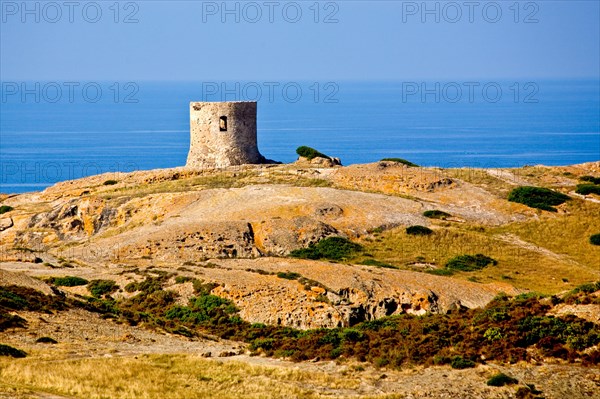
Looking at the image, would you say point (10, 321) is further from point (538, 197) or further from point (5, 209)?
point (538, 197)

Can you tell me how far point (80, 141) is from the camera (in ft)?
595

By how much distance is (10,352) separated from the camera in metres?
30.7

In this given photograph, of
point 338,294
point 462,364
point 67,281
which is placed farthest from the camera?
point 67,281

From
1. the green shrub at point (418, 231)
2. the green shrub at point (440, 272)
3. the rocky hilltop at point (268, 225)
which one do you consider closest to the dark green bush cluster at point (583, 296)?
the rocky hilltop at point (268, 225)

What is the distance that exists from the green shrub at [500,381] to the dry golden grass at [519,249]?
15.0 meters

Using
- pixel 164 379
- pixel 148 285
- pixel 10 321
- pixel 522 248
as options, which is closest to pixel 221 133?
pixel 522 248

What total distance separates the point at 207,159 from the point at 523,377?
38881mm

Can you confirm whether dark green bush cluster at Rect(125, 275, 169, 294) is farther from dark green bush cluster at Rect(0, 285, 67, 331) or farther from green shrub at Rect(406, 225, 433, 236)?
green shrub at Rect(406, 225, 433, 236)

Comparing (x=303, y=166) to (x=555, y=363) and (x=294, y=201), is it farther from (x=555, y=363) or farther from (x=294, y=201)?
(x=555, y=363)

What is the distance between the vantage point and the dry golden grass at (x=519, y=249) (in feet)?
151

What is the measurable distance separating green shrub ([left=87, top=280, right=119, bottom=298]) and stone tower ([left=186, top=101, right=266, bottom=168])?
2263 centimetres

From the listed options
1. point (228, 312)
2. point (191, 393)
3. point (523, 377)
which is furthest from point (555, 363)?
point (228, 312)

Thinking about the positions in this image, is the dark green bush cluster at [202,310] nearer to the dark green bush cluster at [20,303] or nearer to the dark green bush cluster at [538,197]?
the dark green bush cluster at [20,303]

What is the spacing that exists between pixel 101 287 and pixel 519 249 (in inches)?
780
